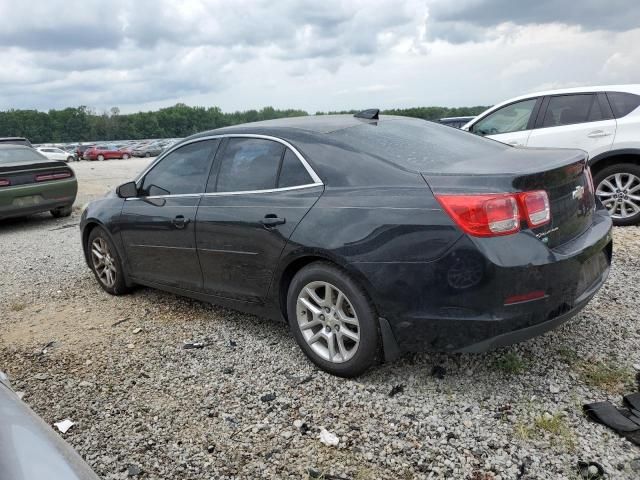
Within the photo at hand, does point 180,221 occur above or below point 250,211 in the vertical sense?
below

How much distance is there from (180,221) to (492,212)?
2405 mm

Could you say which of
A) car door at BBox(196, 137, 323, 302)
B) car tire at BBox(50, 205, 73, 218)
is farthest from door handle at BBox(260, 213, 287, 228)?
car tire at BBox(50, 205, 73, 218)

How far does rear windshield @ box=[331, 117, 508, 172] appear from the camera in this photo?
3.07m

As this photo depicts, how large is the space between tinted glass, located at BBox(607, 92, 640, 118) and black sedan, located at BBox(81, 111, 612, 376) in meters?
3.78

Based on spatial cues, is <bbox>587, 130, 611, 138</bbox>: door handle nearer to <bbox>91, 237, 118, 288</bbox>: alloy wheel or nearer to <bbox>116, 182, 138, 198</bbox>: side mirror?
<bbox>116, 182, 138, 198</bbox>: side mirror

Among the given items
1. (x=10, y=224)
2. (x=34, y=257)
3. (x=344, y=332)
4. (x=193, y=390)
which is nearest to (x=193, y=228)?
(x=193, y=390)

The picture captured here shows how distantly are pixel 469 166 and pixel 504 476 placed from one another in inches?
63.0

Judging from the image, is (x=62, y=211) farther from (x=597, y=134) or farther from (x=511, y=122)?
(x=597, y=134)

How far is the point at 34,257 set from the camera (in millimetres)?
7211

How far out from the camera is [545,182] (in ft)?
8.95

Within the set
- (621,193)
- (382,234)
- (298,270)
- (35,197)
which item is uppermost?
(382,234)

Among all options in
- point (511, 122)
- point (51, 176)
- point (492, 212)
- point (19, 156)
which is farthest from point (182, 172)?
point (19, 156)

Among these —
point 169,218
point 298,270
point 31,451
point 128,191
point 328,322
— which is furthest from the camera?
point 128,191

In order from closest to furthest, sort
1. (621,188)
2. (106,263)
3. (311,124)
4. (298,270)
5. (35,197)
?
(298,270) → (311,124) → (106,263) → (621,188) → (35,197)
